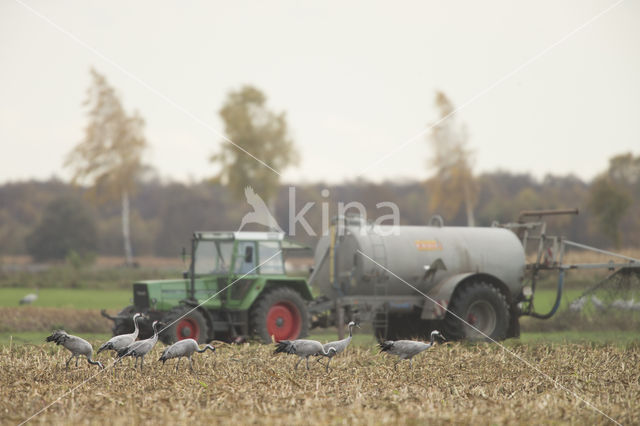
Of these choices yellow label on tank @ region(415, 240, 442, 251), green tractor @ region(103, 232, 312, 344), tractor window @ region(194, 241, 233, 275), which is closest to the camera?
green tractor @ region(103, 232, 312, 344)

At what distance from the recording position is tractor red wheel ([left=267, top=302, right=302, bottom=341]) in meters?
16.9

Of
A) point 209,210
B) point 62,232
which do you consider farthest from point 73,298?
point 209,210

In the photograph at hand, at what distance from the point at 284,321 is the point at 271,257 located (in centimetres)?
146

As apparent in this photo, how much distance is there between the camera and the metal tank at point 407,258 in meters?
17.2

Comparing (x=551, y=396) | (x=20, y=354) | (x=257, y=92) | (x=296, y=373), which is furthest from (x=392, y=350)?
(x=257, y=92)

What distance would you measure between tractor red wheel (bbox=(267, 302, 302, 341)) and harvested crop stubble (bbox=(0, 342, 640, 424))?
310cm

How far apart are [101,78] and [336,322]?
103ft

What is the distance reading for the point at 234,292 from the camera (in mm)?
16906

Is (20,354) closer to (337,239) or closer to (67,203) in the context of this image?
(337,239)

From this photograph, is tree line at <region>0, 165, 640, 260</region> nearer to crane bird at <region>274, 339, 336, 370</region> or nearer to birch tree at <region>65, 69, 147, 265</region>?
birch tree at <region>65, 69, 147, 265</region>

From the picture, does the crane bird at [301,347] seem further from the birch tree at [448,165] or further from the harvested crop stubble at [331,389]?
the birch tree at [448,165]

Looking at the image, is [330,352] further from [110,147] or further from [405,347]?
[110,147]

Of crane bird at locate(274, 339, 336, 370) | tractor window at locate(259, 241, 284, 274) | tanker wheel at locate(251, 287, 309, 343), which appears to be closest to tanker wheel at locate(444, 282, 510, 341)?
tanker wheel at locate(251, 287, 309, 343)

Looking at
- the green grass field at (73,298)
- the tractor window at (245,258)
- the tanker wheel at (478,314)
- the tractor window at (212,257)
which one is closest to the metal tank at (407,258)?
the tanker wheel at (478,314)
